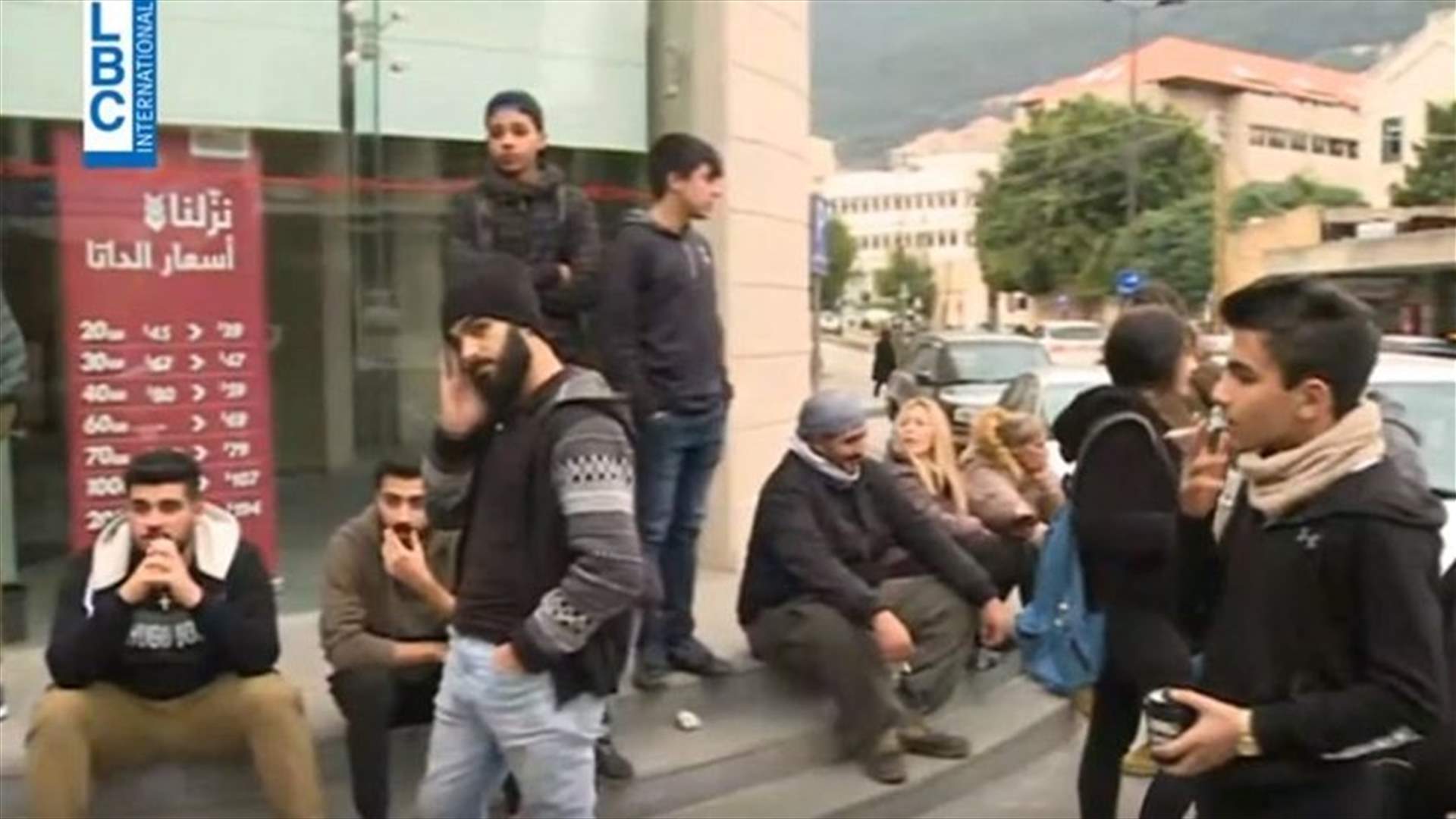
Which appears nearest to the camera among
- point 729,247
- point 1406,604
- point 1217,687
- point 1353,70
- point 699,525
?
point 1406,604

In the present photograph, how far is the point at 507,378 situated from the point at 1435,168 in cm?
7919

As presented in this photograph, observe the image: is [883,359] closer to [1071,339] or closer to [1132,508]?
[1071,339]

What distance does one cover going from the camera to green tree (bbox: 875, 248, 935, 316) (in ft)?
384

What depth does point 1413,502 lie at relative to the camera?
271cm

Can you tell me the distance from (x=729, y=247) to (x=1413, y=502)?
6.01 m

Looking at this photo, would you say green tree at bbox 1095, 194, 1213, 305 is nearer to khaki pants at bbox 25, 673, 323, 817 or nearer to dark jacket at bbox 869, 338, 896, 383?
dark jacket at bbox 869, 338, 896, 383

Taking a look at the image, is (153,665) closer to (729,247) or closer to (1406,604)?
(1406,604)

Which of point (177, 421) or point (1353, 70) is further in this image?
point (1353, 70)

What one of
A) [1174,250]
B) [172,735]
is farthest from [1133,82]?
[172,735]

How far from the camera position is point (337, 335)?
26.3ft

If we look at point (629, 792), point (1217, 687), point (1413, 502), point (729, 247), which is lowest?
point (629, 792)

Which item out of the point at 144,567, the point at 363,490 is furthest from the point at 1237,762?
the point at 363,490

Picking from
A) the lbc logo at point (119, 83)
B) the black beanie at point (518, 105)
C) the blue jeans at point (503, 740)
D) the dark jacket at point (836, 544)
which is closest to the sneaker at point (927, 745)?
the dark jacket at point (836, 544)

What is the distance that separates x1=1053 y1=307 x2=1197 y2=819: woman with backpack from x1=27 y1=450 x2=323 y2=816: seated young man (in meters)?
2.19
